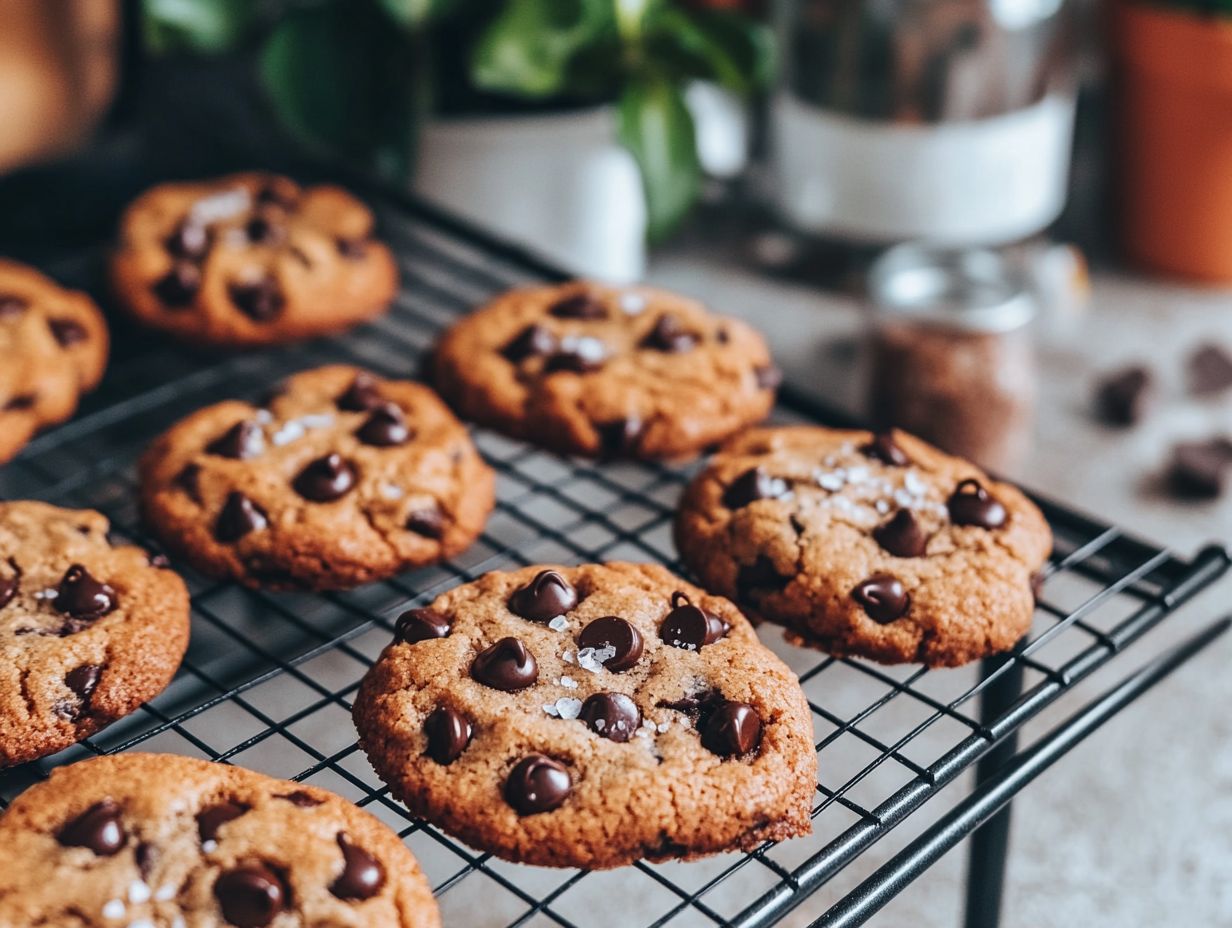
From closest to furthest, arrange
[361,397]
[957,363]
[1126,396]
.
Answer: [361,397], [957,363], [1126,396]

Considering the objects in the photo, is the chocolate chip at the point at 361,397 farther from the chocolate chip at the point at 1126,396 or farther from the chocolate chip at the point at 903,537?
the chocolate chip at the point at 1126,396

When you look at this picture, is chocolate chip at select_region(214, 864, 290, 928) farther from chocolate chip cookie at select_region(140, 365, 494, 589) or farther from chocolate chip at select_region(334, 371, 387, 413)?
chocolate chip at select_region(334, 371, 387, 413)

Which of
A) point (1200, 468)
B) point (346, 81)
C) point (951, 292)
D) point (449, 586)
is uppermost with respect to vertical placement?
point (346, 81)

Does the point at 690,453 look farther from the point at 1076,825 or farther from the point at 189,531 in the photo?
the point at 1076,825

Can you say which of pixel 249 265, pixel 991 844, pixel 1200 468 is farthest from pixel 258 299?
pixel 1200 468

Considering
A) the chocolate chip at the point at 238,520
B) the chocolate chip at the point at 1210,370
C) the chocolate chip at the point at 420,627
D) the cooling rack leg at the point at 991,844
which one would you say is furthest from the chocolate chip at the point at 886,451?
the chocolate chip at the point at 1210,370

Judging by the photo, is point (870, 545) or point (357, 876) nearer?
point (357, 876)

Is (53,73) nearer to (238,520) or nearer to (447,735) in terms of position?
(238,520)

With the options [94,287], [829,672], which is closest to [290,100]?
[94,287]
